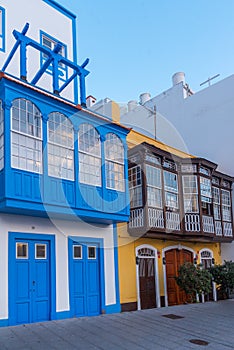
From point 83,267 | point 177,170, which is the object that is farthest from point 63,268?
point 177,170

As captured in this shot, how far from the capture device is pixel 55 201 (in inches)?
404

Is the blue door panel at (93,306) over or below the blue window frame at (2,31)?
below

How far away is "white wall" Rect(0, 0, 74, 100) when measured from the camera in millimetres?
12906

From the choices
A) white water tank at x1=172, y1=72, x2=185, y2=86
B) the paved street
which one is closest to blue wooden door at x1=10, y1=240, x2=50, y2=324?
the paved street

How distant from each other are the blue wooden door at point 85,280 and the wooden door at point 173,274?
3850 mm

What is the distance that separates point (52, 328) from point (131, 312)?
379cm

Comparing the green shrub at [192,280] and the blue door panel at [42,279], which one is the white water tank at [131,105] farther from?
the blue door panel at [42,279]

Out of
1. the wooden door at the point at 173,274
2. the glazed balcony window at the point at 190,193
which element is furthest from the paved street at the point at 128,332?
the glazed balcony window at the point at 190,193

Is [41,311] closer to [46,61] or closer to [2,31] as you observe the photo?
[46,61]

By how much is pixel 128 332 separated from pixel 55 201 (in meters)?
3.85

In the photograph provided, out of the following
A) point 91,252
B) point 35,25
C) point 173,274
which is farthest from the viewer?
point 173,274

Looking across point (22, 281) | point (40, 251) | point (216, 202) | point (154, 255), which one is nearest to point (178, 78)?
point (216, 202)

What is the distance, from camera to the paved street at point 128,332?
8.23m

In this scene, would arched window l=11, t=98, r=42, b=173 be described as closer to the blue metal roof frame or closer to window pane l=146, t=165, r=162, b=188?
the blue metal roof frame
